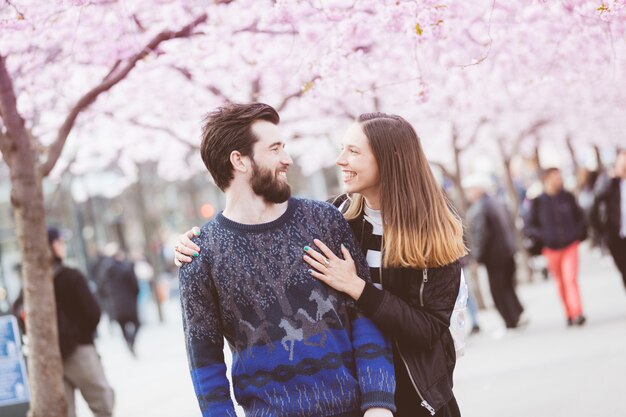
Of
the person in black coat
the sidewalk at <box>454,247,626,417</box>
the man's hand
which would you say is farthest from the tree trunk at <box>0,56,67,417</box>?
the person in black coat

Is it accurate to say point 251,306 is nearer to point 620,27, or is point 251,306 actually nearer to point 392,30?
point 392,30

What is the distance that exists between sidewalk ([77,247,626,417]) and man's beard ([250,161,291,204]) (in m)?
4.15

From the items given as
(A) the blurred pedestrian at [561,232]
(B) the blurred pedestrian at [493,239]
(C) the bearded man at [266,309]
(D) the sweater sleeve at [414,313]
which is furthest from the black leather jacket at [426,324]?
(B) the blurred pedestrian at [493,239]

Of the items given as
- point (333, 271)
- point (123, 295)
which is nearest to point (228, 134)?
point (333, 271)

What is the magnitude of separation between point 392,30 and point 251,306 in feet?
10.6

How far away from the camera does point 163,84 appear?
12.4m

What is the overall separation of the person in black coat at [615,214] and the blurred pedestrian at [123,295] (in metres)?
7.90

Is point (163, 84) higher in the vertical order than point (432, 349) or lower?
higher

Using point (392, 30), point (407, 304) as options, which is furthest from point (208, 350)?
point (392, 30)

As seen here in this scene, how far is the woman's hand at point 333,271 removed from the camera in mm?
3244

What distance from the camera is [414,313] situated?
3.44m

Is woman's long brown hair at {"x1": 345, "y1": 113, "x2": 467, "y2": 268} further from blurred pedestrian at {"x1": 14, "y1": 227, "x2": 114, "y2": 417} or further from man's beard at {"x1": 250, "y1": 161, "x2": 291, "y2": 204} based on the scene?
blurred pedestrian at {"x1": 14, "y1": 227, "x2": 114, "y2": 417}

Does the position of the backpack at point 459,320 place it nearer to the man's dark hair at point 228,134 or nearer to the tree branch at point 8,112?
the man's dark hair at point 228,134

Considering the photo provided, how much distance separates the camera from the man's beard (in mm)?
3271
